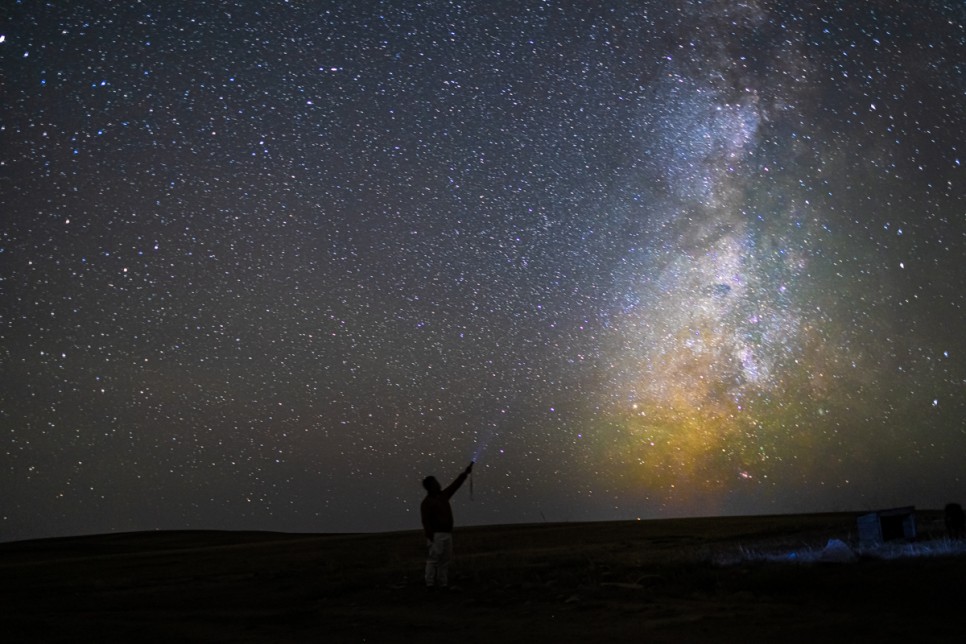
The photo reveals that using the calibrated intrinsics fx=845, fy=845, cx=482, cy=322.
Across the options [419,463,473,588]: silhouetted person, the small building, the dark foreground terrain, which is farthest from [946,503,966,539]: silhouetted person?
[419,463,473,588]: silhouetted person

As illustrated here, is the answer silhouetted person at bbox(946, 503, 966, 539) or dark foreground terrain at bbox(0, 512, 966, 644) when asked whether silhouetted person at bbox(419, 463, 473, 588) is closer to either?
dark foreground terrain at bbox(0, 512, 966, 644)

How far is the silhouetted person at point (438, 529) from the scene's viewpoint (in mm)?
13344

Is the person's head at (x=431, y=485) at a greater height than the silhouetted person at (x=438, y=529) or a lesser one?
greater

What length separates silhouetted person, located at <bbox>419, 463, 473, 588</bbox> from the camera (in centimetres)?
1334

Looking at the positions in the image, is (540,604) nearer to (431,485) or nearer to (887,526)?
(431,485)

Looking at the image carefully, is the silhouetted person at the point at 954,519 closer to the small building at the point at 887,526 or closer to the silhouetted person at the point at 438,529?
the small building at the point at 887,526

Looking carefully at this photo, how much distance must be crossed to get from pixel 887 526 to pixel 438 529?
30.0ft

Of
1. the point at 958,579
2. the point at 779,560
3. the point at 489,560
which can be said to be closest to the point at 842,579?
the point at 958,579

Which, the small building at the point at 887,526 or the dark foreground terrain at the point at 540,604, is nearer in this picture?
the dark foreground terrain at the point at 540,604

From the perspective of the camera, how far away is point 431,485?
13938 millimetres

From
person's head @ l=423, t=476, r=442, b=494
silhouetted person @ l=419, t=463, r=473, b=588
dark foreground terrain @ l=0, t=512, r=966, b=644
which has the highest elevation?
person's head @ l=423, t=476, r=442, b=494

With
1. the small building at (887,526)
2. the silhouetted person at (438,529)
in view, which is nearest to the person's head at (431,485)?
the silhouetted person at (438,529)

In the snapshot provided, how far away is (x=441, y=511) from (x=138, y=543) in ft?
135

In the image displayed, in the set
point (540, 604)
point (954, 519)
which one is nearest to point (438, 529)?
point (540, 604)
